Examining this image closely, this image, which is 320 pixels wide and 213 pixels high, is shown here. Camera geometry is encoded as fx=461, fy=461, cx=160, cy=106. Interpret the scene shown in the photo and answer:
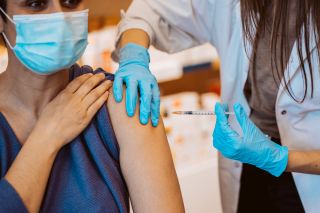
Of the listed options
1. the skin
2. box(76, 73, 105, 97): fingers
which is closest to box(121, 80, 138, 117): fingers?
box(76, 73, 105, 97): fingers

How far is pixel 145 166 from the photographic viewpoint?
1252mm

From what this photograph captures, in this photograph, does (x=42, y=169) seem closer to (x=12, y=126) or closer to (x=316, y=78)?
(x=12, y=126)

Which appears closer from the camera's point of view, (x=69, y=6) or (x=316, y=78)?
(x=69, y=6)

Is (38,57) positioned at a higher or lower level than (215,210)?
higher

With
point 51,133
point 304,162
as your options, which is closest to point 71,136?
point 51,133

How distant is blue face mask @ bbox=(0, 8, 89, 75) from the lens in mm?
1220

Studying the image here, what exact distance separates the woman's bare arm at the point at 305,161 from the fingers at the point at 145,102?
0.43 meters

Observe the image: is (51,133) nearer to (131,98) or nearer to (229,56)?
(131,98)

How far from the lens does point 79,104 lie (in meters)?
1.28

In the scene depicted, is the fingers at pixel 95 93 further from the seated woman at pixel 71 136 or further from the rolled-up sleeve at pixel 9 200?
the rolled-up sleeve at pixel 9 200

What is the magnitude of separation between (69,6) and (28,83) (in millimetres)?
251

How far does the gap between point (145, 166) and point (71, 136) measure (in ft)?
0.70

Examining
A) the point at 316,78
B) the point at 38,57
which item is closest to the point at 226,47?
the point at 316,78

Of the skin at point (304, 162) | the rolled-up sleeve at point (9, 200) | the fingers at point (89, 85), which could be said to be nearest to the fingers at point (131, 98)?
the fingers at point (89, 85)
